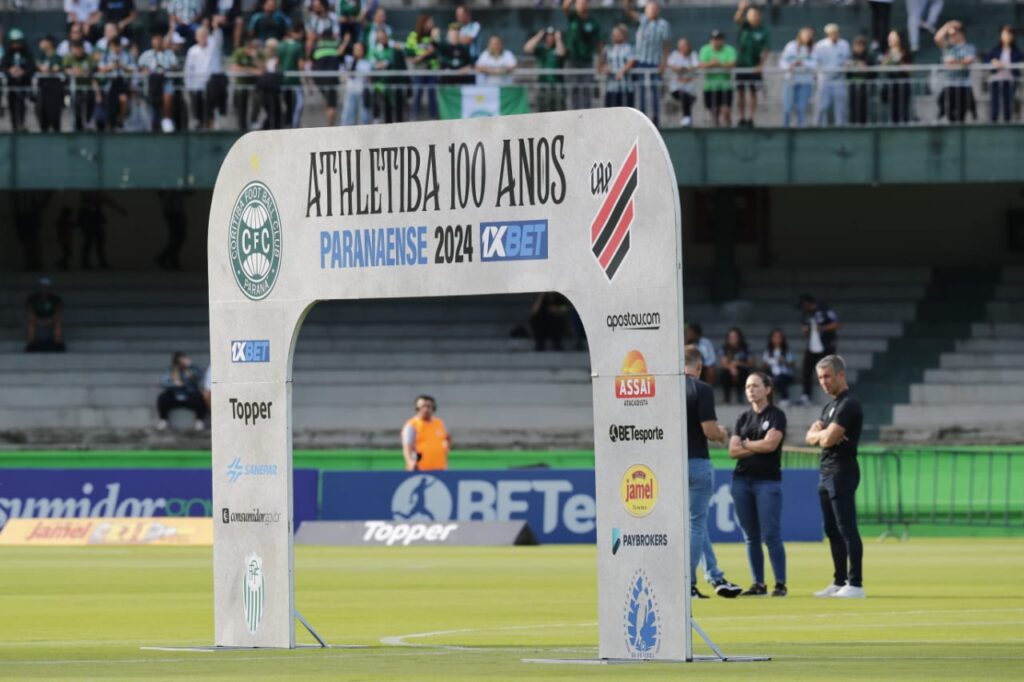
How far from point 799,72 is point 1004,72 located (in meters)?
3.53

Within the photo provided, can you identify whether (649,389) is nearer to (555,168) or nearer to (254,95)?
(555,168)

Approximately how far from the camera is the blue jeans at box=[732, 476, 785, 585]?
18344mm

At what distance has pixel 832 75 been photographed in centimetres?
3553

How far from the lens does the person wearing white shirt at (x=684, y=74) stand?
1395 inches

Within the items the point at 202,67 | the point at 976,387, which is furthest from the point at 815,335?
the point at 202,67

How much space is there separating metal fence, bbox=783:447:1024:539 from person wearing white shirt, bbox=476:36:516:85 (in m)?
10.2

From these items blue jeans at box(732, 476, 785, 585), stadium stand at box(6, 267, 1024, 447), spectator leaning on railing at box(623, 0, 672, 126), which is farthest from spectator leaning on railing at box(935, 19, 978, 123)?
blue jeans at box(732, 476, 785, 585)

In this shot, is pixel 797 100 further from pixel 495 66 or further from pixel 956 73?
pixel 495 66

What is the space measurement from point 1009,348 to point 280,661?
27.7 meters

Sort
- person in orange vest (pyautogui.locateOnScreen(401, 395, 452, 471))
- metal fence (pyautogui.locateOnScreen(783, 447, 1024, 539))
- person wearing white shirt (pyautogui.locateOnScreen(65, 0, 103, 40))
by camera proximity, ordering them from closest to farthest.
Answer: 1. person in orange vest (pyautogui.locateOnScreen(401, 395, 452, 471))
2. metal fence (pyautogui.locateOnScreen(783, 447, 1024, 539))
3. person wearing white shirt (pyautogui.locateOnScreen(65, 0, 103, 40))

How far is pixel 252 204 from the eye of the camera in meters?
13.4

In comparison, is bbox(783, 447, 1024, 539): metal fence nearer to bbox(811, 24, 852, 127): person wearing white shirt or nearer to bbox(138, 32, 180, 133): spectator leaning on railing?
bbox(811, 24, 852, 127): person wearing white shirt

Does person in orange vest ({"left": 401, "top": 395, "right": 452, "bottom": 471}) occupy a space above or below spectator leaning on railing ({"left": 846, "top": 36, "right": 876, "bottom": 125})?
below

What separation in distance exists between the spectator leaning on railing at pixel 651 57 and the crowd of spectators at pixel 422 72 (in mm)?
25
